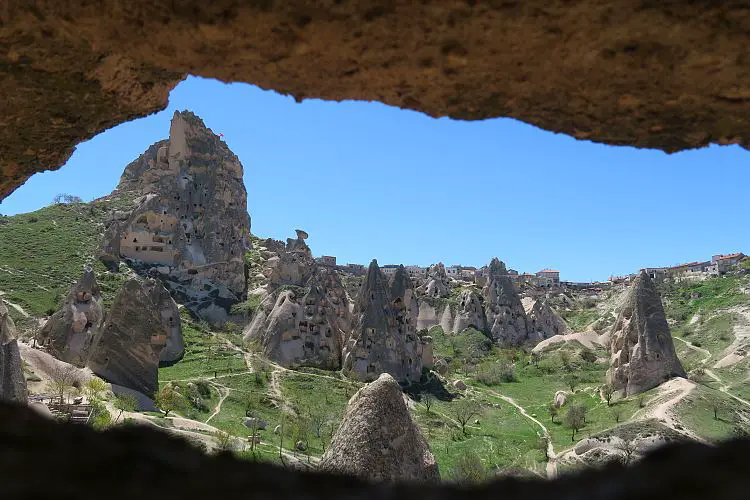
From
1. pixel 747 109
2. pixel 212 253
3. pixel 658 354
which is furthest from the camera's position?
pixel 212 253

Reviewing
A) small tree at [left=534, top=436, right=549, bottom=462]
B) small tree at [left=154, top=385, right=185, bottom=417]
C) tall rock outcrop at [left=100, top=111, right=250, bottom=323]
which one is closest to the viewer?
small tree at [left=154, top=385, right=185, bottom=417]

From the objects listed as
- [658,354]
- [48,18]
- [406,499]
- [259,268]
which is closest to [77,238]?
[259,268]

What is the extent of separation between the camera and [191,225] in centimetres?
5466

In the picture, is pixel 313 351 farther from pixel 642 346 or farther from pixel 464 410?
pixel 642 346

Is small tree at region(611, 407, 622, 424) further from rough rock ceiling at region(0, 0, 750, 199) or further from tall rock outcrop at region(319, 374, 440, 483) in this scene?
rough rock ceiling at region(0, 0, 750, 199)

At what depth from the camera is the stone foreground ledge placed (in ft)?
5.33

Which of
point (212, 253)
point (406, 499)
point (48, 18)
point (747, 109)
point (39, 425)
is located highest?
point (212, 253)

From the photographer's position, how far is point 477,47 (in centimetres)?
363

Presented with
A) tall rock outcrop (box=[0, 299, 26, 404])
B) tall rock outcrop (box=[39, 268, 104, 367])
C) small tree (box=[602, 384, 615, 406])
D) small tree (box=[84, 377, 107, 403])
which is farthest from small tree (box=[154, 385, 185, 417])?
small tree (box=[602, 384, 615, 406])

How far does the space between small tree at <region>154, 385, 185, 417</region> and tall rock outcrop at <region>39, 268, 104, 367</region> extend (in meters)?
5.74

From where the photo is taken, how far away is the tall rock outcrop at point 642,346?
2922cm

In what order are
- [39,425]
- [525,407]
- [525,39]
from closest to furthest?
[39,425] < [525,39] < [525,407]

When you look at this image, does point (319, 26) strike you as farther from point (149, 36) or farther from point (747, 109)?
point (747, 109)

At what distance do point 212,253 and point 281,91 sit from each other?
51.7 m
